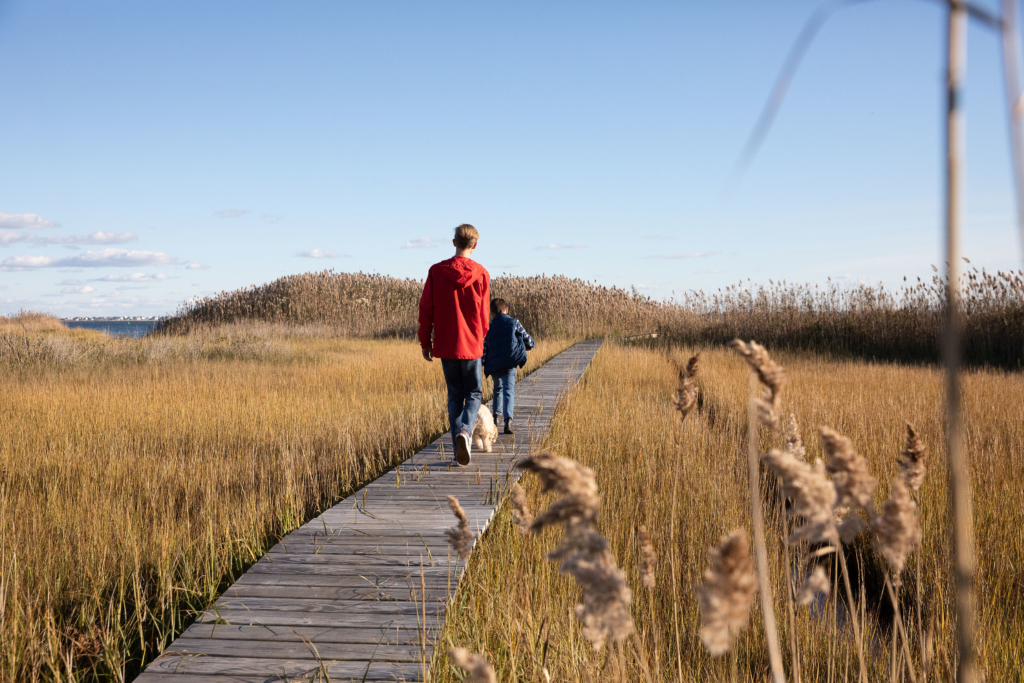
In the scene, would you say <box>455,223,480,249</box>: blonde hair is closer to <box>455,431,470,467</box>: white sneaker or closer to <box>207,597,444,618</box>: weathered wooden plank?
<box>455,431,470,467</box>: white sneaker

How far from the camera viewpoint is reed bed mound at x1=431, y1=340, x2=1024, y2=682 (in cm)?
230

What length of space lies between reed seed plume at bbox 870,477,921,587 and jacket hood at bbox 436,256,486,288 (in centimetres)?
439

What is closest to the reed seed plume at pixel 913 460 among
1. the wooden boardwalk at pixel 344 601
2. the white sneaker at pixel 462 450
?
the wooden boardwalk at pixel 344 601

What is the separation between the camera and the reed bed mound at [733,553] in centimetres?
230

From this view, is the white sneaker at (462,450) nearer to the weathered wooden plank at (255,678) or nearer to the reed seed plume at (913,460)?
the weathered wooden plank at (255,678)

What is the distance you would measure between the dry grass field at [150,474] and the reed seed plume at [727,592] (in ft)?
7.74

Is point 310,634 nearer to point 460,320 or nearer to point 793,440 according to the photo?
point 793,440

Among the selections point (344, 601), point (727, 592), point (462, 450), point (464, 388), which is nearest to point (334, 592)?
point (344, 601)

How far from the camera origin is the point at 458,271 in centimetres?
518

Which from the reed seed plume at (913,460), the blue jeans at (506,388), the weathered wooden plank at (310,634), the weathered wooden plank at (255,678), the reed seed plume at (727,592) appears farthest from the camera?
the blue jeans at (506,388)

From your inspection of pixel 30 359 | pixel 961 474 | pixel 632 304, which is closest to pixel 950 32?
pixel 961 474

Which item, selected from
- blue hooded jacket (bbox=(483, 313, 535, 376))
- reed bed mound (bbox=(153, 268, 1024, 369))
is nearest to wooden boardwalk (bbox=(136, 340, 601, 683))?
blue hooded jacket (bbox=(483, 313, 535, 376))

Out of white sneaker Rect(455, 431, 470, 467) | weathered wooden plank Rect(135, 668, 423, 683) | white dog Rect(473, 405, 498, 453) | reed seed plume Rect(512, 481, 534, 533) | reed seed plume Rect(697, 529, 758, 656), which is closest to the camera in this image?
reed seed plume Rect(697, 529, 758, 656)

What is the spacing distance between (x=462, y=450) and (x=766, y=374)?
14.0 feet
